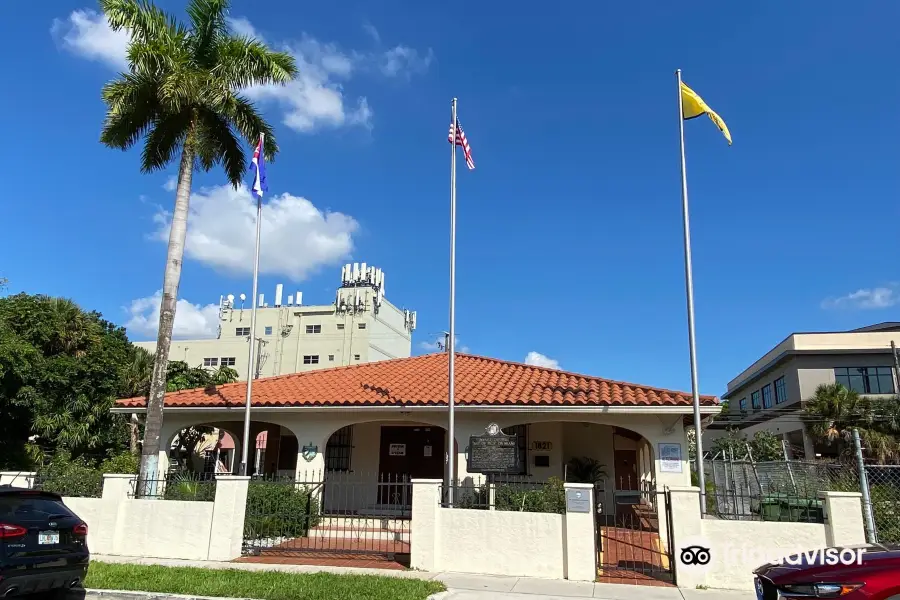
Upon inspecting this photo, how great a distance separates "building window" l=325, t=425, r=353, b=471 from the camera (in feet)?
56.4

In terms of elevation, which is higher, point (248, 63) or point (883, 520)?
point (248, 63)

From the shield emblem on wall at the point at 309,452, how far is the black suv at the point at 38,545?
23.2ft

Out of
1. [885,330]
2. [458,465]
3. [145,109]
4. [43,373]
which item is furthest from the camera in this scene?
[885,330]

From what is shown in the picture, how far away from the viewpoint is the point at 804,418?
118 ft

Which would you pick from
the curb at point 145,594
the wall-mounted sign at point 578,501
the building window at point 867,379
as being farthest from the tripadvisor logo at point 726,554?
the building window at point 867,379

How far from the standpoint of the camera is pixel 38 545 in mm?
7508

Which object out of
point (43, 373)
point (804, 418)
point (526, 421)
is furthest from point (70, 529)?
point (804, 418)

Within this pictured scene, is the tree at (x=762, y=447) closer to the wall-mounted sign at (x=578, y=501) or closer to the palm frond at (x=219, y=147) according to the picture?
the wall-mounted sign at (x=578, y=501)

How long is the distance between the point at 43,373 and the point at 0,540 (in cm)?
1442

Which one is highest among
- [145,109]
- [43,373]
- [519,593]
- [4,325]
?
[145,109]

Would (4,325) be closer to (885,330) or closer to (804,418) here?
(804,418)

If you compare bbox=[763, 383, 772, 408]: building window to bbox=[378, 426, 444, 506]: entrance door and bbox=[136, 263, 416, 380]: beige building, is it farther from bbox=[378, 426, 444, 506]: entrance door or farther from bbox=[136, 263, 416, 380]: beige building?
bbox=[378, 426, 444, 506]: entrance door

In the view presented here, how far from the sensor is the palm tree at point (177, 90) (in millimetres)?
14156

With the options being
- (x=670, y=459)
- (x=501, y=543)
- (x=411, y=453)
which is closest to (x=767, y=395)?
(x=411, y=453)
